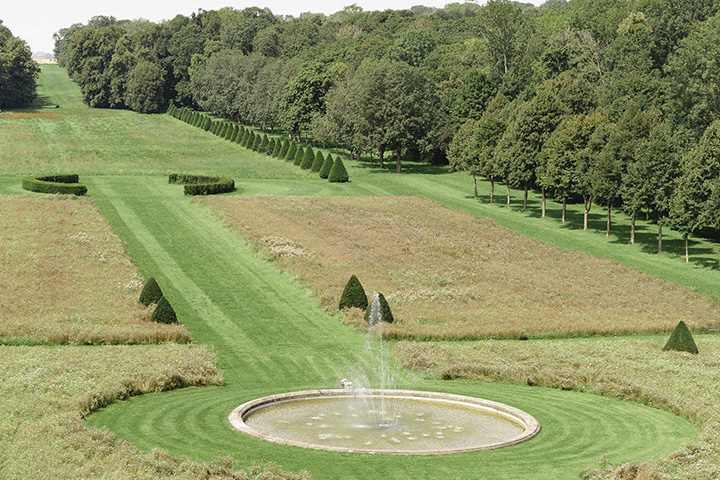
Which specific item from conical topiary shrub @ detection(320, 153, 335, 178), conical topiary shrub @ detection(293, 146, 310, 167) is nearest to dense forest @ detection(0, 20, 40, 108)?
conical topiary shrub @ detection(293, 146, 310, 167)

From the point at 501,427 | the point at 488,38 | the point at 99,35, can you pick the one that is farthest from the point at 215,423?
the point at 99,35

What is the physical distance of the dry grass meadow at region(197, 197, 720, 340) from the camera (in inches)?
1823

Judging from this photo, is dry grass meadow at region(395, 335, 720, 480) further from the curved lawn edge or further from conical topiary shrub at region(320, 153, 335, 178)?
conical topiary shrub at region(320, 153, 335, 178)

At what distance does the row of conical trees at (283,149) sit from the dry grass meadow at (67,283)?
32.6 m

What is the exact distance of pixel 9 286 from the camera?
48.2 metres

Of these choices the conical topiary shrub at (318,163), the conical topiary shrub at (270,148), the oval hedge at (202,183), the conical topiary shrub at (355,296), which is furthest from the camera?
the conical topiary shrub at (270,148)

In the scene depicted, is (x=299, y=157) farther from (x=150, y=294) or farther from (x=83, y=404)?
(x=83, y=404)

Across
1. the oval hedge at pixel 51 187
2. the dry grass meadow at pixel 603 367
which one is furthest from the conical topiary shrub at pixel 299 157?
the dry grass meadow at pixel 603 367

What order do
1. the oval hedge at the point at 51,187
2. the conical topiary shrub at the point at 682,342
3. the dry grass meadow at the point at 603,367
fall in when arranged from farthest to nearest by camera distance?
1. the oval hedge at the point at 51,187
2. the conical topiary shrub at the point at 682,342
3. the dry grass meadow at the point at 603,367

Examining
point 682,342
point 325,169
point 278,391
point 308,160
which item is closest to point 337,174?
point 325,169

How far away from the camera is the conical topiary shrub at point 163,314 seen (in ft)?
142

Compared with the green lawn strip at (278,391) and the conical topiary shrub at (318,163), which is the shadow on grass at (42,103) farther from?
the green lawn strip at (278,391)

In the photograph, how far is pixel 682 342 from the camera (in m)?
40.8

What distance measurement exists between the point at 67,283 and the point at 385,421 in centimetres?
2736
